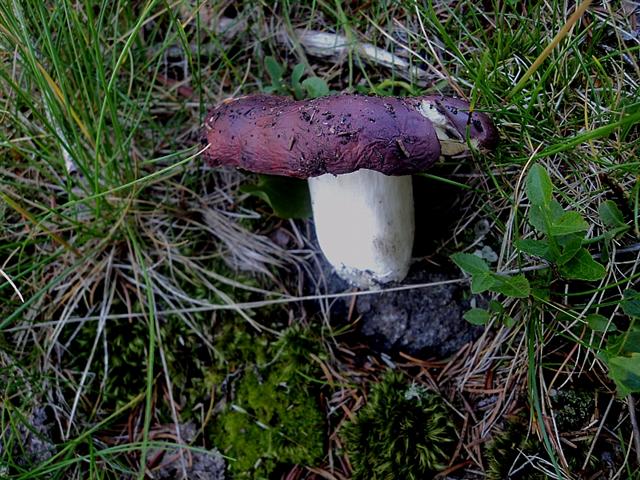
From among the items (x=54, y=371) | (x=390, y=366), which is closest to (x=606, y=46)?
(x=390, y=366)

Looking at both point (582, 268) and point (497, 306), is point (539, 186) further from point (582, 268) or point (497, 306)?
point (497, 306)

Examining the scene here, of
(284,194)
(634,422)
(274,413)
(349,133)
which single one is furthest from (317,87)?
(634,422)

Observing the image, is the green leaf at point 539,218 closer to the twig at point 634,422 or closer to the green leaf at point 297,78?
the twig at point 634,422

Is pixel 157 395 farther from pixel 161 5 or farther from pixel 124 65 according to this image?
pixel 161 5

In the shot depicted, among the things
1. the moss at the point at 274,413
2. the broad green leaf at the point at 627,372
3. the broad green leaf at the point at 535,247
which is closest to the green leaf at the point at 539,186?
the broad green leaf at the point at 535,247

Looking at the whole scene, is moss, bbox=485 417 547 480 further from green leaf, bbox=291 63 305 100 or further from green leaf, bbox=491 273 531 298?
green leaf, bbox=291 63 305 100
